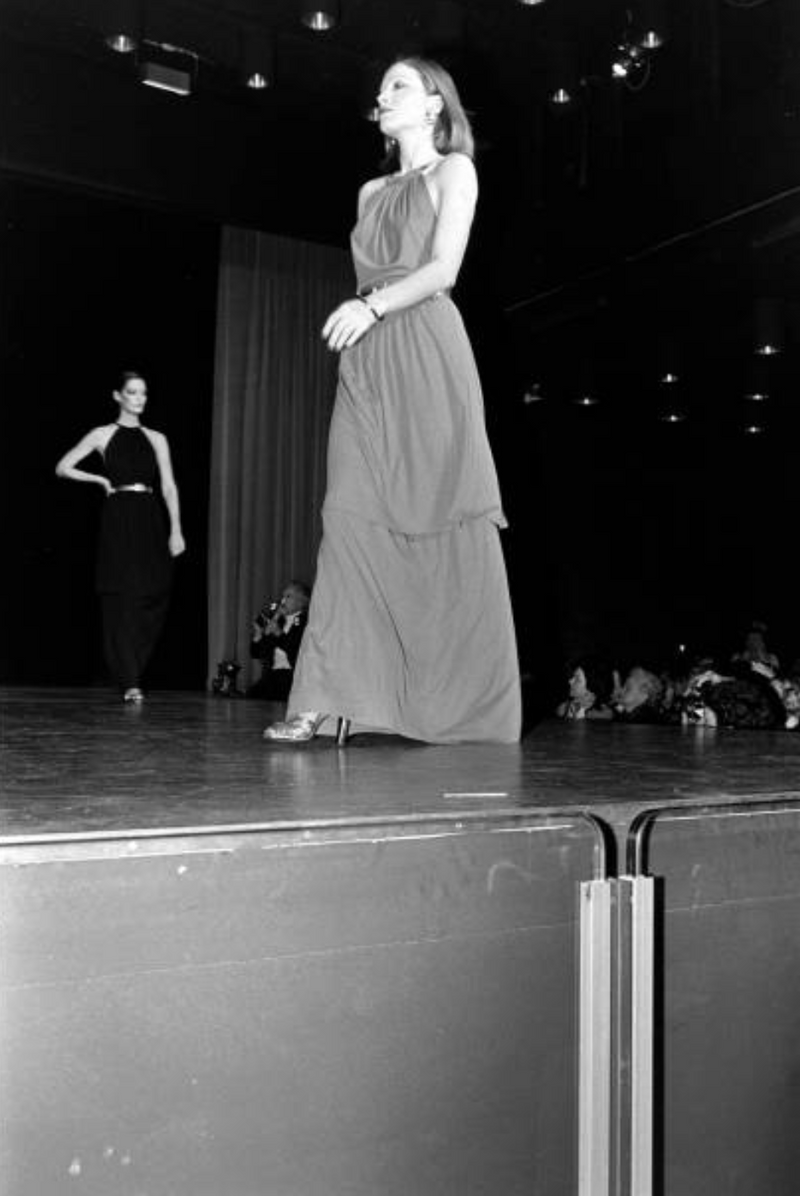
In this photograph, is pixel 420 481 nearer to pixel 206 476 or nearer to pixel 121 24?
pixel 121 24

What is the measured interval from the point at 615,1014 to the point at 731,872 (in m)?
0.24

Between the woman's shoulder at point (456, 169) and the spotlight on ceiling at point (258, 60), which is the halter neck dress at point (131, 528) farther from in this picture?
the woman's shoulder at point (456, 169)

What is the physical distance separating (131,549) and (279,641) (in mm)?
2428

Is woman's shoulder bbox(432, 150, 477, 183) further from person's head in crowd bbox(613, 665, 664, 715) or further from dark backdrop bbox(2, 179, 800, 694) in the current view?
dark backdrop bbox(2, 179, 800, 694)

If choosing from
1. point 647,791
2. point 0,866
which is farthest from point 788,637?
point 0,866

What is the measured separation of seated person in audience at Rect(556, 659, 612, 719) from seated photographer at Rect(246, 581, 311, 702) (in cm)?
143

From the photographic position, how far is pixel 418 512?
2244mm

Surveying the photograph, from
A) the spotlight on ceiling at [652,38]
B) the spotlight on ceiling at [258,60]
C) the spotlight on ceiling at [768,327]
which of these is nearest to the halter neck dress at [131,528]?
the spotlight on ceiling at [258,60]

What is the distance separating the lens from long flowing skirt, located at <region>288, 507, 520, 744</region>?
214 centimetres

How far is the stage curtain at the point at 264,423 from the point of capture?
807 cm

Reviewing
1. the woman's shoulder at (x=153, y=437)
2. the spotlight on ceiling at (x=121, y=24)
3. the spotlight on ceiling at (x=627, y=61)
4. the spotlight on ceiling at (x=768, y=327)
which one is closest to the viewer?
the woman's shoulder at (x=153, y=437)

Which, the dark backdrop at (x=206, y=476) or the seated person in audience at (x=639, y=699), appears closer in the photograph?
the seated person in audience at (x=639, y=699)

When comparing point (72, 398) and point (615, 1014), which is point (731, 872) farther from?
point (72, 398)

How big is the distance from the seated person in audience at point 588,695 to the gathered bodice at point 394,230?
13.1 ft
